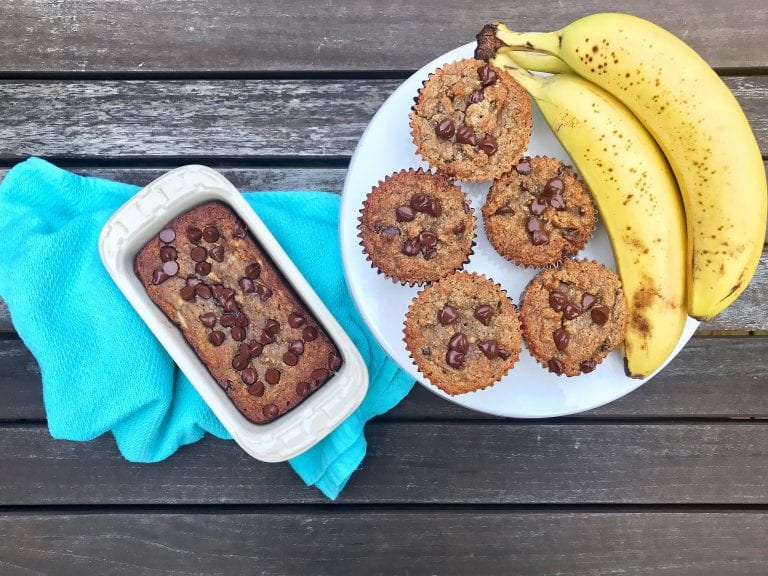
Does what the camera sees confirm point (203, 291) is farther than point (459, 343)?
Yes

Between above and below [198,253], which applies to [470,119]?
above

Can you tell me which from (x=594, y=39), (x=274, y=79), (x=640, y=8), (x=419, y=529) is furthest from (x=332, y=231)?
(x=640, y=8)

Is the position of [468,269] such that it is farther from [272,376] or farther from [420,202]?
[272,376]

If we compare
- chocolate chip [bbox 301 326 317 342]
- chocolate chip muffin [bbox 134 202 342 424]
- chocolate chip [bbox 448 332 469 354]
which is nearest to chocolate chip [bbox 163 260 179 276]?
chocolate chip muffin [bbox 134 202 342 424]

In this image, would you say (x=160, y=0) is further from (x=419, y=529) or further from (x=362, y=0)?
(x=419, y=529)

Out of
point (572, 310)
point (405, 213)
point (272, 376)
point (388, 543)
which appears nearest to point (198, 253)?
point (272, 376)

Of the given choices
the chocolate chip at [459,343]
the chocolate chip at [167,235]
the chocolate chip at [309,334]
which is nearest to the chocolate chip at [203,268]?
the chocolate chip at [167,235]

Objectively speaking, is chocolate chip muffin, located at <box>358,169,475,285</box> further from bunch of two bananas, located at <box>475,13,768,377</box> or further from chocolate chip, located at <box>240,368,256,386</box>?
chocolate chip, located at <box>240,368,256,386</box>
